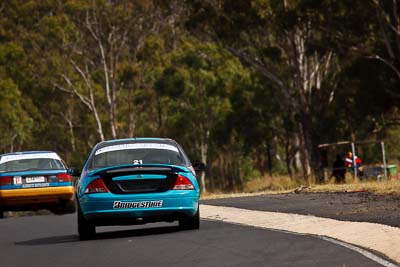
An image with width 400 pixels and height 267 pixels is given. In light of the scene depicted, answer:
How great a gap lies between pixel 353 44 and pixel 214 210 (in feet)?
80.4

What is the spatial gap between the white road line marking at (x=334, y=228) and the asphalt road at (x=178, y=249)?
0.24 metres

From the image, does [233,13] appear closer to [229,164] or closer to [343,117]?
[343,117]

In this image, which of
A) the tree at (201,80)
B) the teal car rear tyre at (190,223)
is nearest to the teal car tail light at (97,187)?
the teal car rear tyre at (190,223)

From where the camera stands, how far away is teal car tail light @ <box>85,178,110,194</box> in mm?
14570

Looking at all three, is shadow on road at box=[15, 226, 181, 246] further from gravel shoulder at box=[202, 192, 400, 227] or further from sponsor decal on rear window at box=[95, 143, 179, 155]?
gravel shoulder at box=[202, 192, 400, 227]

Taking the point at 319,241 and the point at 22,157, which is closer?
the point at 319,241

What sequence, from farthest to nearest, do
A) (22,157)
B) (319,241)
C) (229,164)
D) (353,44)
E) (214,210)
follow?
(229,164) → (353,44) → (22,157) → (214,210) → (319,241)

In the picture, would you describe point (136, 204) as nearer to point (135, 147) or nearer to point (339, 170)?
point (135, 147)

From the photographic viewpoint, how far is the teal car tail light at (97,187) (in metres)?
14.6

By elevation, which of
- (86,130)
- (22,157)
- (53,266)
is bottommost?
(53,266)

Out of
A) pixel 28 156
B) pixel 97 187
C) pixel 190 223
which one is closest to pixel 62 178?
Answer: pixel 28 156

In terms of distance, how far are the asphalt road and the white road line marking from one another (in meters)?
0.24

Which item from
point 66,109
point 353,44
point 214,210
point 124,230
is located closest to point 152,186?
point 124,230

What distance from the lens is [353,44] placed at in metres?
44.1
